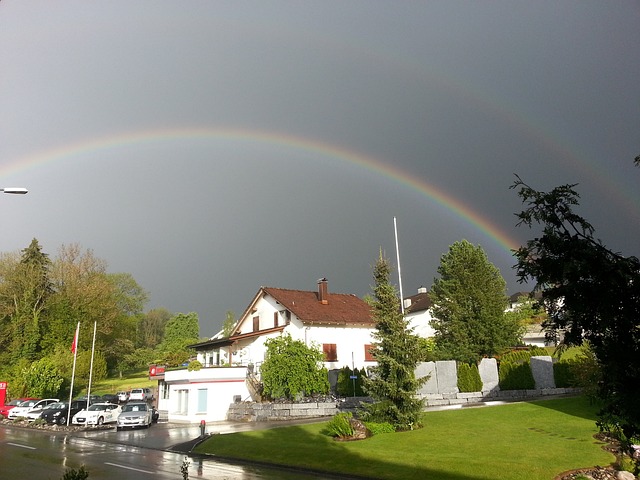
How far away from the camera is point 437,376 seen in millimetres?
36531

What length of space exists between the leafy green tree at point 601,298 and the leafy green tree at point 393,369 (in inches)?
685

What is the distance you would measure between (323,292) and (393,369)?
28.9m

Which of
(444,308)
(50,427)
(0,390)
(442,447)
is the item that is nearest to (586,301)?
(442,447)

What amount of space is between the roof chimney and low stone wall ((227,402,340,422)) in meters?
17.1

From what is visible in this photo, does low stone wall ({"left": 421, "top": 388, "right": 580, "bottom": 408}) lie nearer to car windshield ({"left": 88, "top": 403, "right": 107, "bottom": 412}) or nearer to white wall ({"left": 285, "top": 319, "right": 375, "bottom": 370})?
white wall ({"left": 285, "top": 319, "right": 375, "bottom": 370})

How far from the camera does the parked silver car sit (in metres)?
34.4

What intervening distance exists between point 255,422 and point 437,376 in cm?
1397

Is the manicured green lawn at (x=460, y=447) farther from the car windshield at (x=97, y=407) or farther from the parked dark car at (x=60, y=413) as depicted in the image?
the parked dark car at (x=60, y=413)

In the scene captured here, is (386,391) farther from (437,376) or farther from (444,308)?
(444,308)

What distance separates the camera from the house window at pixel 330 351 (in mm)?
46338

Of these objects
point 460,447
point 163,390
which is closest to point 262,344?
point 163,390

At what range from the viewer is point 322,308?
50031mm

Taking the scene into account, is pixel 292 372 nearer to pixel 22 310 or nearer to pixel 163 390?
pixel 163 390

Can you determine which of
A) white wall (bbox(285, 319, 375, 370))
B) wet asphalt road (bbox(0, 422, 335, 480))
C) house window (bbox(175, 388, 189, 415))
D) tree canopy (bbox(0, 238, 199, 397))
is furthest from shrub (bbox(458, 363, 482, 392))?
tree canopy (bbox(0, 238, 199, 397))
